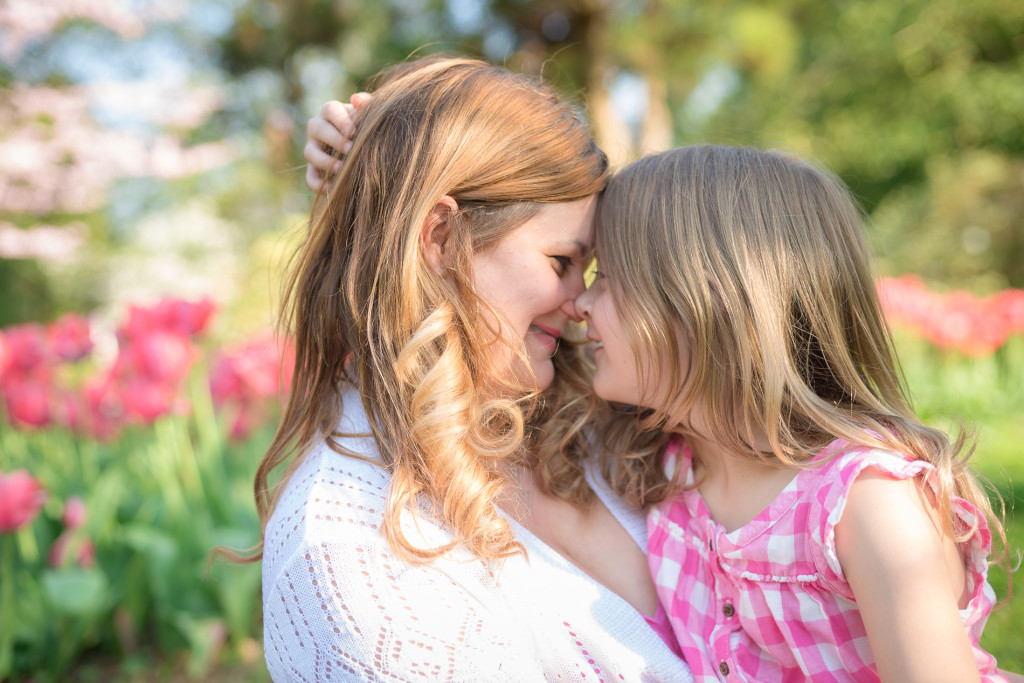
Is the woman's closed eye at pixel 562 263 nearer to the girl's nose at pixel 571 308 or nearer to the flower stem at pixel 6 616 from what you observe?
the girl's nose at pixel 571 308

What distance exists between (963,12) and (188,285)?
1141 centimetres

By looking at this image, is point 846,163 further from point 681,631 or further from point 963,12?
point 681,631

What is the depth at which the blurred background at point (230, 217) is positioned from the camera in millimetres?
2189

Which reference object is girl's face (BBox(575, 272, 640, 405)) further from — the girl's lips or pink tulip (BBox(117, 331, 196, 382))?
pink tulip (BBox(117, 331, 196, 382))

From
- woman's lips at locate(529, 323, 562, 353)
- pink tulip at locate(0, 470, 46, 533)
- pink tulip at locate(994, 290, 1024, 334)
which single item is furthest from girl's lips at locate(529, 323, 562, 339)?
pink tulip at locate(994, 290, 1024, 334)

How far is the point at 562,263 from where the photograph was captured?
1644mm

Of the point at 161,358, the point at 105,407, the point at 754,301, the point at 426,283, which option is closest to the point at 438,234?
the point at 426,283

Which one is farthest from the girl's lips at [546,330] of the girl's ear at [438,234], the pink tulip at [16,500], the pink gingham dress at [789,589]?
the pink tulip at [16,500]

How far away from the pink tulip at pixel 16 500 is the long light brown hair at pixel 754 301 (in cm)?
153

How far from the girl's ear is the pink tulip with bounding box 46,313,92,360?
1806 millimetres

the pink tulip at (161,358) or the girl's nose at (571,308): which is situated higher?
the girl's nose at (571,308)

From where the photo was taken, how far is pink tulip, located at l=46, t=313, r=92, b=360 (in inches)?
104

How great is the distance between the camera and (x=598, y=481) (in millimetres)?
1698

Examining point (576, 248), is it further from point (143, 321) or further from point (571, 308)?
point (143, 321)
